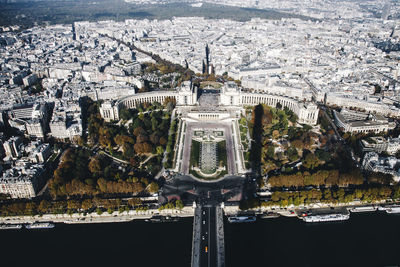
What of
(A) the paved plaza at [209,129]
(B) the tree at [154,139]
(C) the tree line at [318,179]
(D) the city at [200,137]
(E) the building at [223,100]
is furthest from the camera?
(E) the building at [223,100]

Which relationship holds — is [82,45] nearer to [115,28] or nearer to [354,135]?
[115,28]

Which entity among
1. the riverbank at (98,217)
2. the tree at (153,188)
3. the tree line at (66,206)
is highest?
the tree at (153,188)

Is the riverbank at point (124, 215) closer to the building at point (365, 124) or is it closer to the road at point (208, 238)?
the road at point (208, 238)

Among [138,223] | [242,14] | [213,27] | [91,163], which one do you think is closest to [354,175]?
[138,223]

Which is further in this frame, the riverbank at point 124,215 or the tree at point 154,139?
the tree at point 154,139

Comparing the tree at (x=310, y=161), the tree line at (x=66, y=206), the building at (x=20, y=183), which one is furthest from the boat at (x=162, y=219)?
the tree at (x=310, y=161)

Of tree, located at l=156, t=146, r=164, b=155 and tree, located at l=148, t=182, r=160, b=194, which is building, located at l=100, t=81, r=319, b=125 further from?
tree, located at l=148, t=182, r=160, b=194
